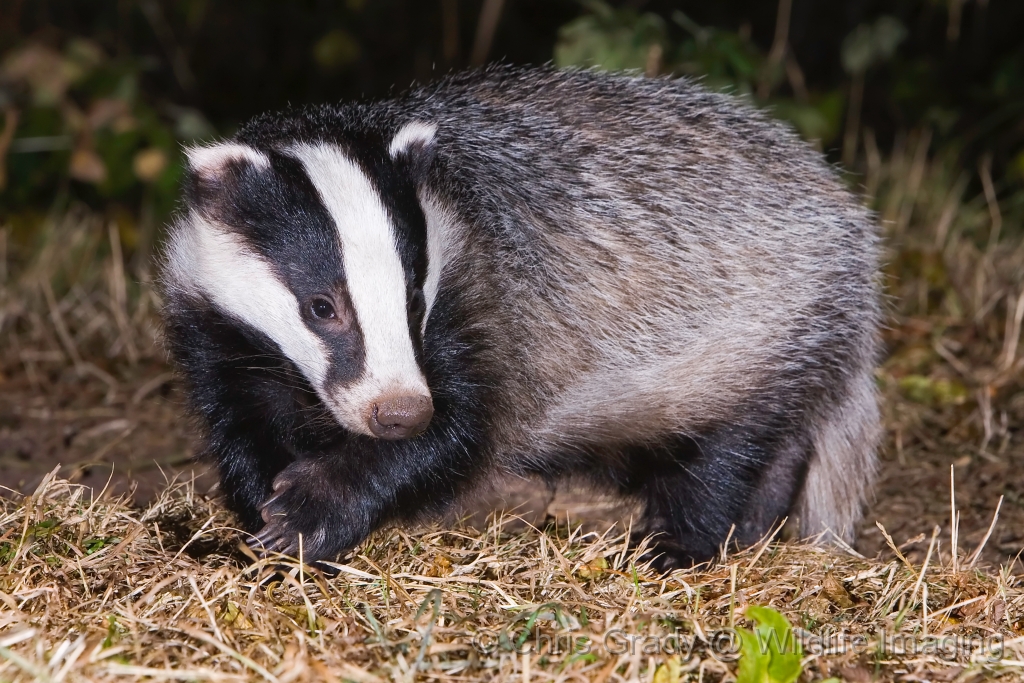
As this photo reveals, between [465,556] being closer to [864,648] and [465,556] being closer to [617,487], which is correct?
[617,487]

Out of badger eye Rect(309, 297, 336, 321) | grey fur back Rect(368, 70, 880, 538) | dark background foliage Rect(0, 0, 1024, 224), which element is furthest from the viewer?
dark background foliage Rect(0, 0, 1024, 224)

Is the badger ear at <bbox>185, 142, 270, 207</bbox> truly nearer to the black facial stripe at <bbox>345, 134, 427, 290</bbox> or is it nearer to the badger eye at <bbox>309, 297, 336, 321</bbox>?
the black facial stripe at <bbox>345, 134, 427, 290</bbox>

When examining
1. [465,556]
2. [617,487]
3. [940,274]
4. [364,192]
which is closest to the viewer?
[364,192]

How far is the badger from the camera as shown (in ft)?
8.80

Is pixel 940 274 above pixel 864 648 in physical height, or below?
below

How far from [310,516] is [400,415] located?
45 centimetres

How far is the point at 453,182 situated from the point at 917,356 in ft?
8.92

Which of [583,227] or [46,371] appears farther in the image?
[46,371]

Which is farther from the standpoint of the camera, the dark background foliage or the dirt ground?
the dark background foliage

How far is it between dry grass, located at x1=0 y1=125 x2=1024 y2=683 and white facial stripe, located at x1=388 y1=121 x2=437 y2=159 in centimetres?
100

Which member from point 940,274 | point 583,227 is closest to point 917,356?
point 940,274

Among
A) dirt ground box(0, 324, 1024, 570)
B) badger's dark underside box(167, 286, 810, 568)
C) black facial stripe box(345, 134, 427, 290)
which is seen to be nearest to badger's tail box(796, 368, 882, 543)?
dirt ground box(0, 324, 1024, 570)

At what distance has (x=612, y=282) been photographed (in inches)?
126

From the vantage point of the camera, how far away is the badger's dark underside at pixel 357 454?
278 cm
